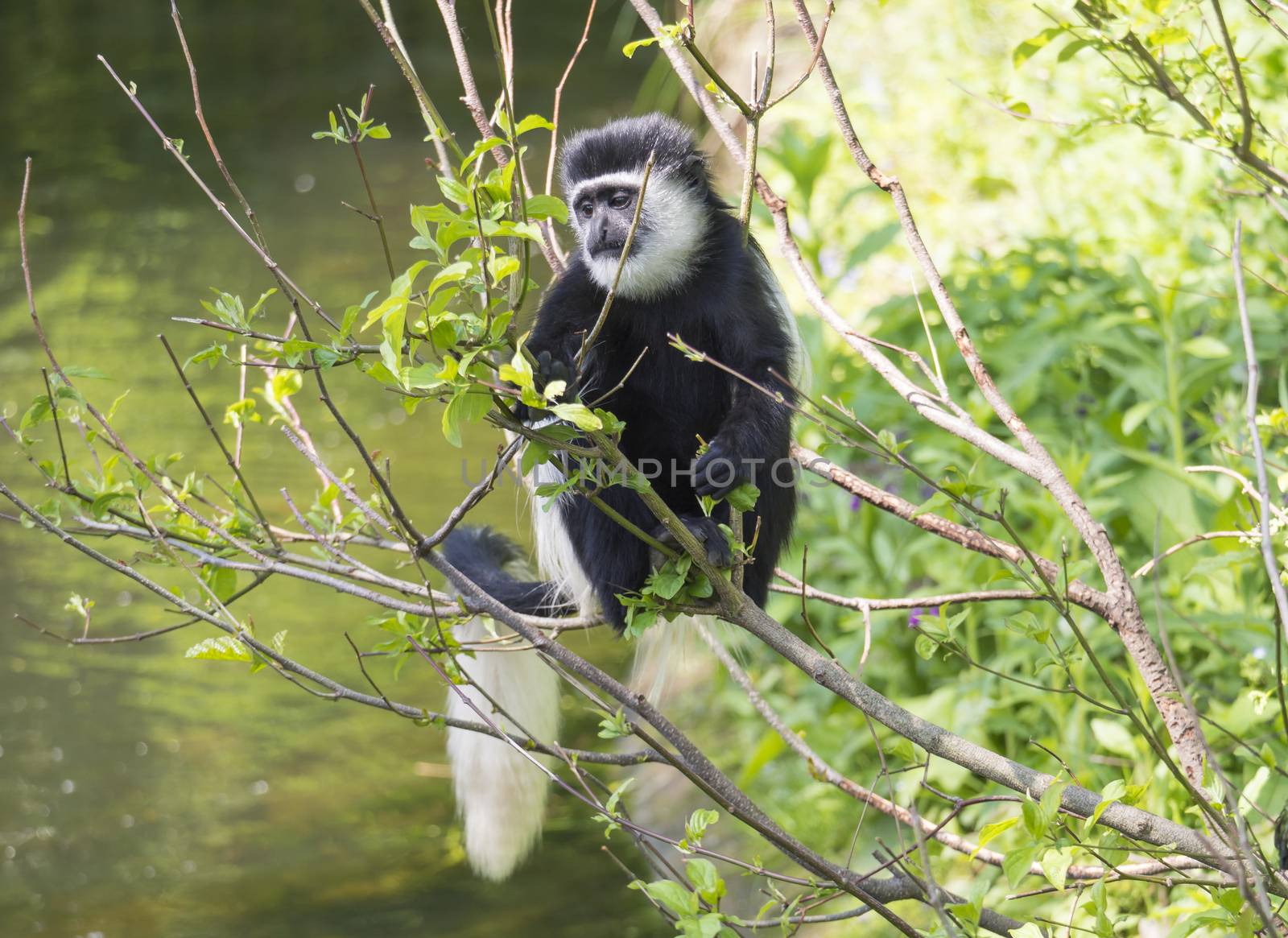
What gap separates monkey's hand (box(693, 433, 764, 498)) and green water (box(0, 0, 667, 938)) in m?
0.87

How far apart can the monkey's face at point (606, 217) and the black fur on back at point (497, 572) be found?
651 millimetres

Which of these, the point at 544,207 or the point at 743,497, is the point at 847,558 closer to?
the point at 743,497

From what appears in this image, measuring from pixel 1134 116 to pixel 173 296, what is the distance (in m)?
6.02

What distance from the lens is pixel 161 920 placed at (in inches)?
136

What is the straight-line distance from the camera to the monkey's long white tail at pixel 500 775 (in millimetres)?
2674

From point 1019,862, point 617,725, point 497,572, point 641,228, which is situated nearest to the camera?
point 1019,862

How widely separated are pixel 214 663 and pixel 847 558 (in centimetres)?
238

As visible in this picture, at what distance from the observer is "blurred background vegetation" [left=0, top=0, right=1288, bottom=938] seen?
10.2 ft

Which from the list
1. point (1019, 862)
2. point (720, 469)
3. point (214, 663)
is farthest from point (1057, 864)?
point (214, 663)

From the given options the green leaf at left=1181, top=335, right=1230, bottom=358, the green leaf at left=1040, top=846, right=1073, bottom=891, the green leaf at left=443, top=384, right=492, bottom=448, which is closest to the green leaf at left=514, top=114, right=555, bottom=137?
the green leaf at left=443, top=384, right=492, bottom=448

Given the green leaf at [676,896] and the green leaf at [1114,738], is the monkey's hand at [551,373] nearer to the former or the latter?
the green leaf at [676,896]

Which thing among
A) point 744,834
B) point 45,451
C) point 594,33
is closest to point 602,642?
point 744,834

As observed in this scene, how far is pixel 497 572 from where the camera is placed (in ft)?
9.35

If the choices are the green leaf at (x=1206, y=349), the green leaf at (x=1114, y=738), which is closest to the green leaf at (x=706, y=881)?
the green leaf at (x=1114, y=738)
